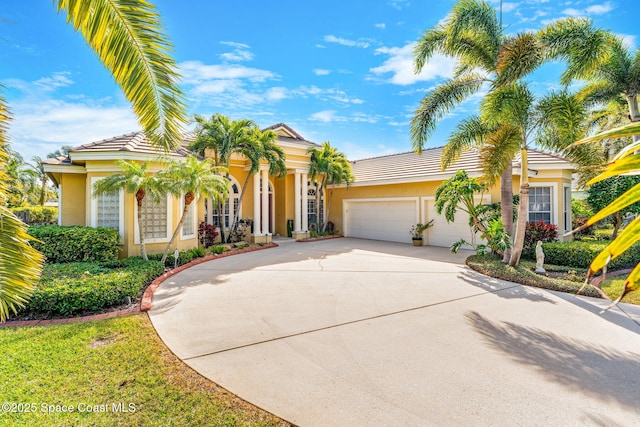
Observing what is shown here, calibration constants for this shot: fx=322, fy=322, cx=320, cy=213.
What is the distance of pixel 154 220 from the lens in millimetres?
12078

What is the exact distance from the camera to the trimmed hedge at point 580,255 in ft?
34.5

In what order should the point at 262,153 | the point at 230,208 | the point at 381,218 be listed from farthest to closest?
1. the point at 381,218
2. the point at 230,208
3. the point at 262,153

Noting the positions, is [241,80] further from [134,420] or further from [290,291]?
[134,420]

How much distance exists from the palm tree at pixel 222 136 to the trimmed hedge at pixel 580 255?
1247 centimetres

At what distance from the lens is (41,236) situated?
9.89m

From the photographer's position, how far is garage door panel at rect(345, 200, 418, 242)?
1755 cm

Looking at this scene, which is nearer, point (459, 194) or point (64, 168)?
point (459, 194)

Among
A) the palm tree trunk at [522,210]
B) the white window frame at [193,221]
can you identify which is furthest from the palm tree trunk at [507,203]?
the white window frame at [193,221]

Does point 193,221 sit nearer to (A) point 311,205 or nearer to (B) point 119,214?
(B) point 119,214

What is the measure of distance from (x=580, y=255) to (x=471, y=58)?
750cm

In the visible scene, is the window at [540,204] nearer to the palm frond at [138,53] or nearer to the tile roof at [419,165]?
the tile roof at [419,165]

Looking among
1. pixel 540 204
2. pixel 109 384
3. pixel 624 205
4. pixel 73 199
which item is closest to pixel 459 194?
pixel 540 204

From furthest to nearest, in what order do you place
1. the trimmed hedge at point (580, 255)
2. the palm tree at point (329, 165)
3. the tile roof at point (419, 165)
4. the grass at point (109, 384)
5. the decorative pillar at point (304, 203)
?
the decorative pillar at point (304, 203) → the palm tree at point (329, 165) → the tile roof at point (419, 165) → the trimmed hedge at point (580, 255) → the grass at point (109, 384)

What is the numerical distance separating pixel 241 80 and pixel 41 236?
827 cm
